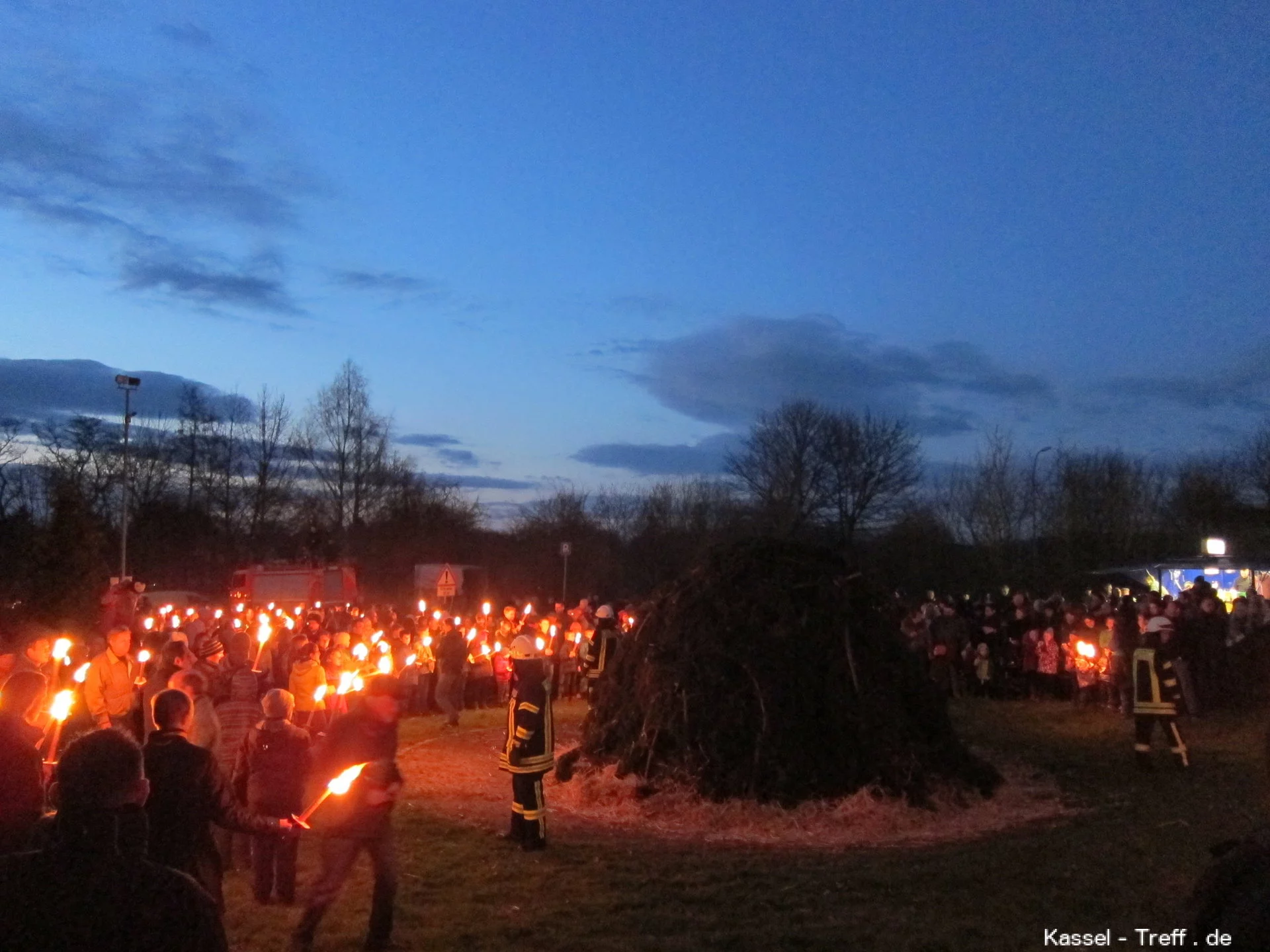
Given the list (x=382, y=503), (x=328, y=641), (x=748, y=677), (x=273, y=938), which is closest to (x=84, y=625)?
(x=328, y=641)

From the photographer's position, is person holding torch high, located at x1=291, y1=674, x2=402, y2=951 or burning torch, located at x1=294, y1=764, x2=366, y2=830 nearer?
person holding torch high, located at x1=291, y1=674, x2=402, y2=951

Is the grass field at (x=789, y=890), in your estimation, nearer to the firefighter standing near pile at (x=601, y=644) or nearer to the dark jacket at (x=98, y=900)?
the dark jacket at (x=98, y=900)

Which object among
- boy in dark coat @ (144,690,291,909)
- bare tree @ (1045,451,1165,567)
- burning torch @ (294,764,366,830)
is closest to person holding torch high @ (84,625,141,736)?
burning torch @ (294,764,366,830)

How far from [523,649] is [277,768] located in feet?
9.48

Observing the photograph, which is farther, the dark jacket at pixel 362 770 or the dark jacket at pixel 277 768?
the dark jacket at pixel 277 768

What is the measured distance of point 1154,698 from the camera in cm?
1409

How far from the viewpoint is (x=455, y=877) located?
30.8 ft

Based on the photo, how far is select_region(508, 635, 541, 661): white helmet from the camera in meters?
10.4

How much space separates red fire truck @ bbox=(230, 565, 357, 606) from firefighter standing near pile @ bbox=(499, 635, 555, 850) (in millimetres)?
22003

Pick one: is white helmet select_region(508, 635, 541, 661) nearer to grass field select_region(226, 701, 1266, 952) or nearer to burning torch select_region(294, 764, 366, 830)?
grass field select_region(226, 701, 1266, 952)

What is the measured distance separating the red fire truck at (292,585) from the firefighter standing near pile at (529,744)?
22.0 meters

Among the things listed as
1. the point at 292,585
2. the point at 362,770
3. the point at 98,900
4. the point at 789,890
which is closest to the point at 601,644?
the point at 789,890

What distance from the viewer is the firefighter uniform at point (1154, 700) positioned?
553 inches

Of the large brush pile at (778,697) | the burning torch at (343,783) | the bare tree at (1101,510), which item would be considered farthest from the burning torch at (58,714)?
the bare tree at (1101,510)
